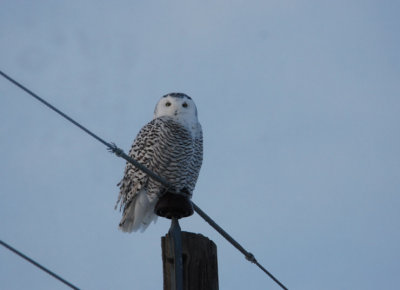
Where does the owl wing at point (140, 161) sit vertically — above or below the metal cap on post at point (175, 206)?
above

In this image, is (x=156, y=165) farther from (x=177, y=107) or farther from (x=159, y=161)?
(x=177, y=107)

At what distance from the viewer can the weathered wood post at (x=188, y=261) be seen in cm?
389

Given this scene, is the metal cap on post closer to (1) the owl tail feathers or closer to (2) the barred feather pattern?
(2) the barred feather pattern

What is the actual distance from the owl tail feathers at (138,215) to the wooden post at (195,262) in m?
3.03

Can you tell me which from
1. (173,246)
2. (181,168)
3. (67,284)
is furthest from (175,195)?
(181,168)

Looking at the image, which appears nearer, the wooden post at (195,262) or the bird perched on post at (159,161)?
the wooden post at (195,262)

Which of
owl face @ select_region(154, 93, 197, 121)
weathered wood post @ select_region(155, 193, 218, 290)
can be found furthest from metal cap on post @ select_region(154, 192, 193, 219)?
owl face @ select_region(154, 93, 197, 121)

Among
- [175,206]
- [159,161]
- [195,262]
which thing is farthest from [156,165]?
[195,262]

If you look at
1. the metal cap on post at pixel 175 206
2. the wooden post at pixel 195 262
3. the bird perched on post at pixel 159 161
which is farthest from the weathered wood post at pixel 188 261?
the bird perched on post at pixel 159 161

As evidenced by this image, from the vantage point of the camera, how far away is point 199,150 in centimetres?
729

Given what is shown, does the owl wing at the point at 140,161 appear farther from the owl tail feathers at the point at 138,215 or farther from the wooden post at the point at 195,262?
the wooden post at the point at 195,262

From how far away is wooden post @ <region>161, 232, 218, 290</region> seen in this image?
3916 mm

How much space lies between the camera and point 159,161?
7039 mm

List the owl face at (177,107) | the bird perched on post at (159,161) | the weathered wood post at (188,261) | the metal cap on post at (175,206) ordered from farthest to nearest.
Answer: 1. the owl face at (177,107)
2. the bird perched on post at (159,161)
3. the metal cap on post at (175,206)
4. the weathered wood post at (188,261)
